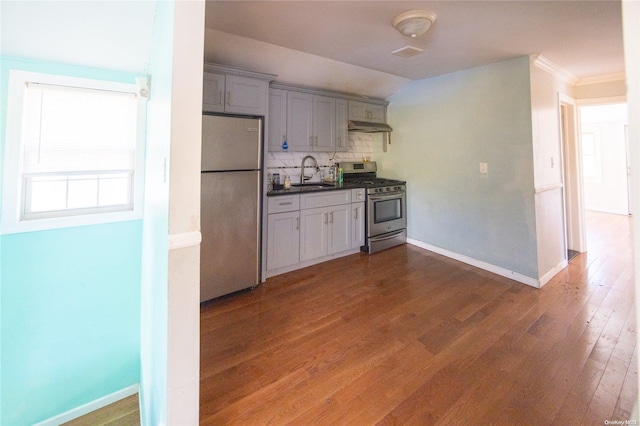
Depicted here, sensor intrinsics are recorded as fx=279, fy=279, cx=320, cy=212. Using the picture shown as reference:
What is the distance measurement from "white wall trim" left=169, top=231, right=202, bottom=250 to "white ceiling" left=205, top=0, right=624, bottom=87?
1.89 m

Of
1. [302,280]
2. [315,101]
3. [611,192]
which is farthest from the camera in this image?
[611,192]

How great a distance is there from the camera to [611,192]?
6.46 meters

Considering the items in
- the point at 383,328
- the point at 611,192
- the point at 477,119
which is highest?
the point at 477,119

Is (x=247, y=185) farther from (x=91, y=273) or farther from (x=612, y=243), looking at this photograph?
(x=612, y=243)

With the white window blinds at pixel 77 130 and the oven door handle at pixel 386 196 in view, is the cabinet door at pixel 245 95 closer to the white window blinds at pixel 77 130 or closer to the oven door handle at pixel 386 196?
the white window blinds at pixel 77 130

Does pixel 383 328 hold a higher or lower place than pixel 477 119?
lower

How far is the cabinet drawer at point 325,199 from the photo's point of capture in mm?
3393

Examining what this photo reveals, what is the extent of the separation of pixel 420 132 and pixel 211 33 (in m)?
2.94

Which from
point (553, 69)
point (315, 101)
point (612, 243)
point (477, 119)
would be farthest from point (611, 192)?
point (315, 101)

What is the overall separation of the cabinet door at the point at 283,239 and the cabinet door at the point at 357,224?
2.94 feet

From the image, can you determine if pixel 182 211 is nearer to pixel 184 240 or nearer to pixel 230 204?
pixel 184 240

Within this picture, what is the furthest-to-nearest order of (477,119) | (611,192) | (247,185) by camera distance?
(611,192) → (477,119) → (247,185)

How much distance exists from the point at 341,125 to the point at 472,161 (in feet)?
5.95

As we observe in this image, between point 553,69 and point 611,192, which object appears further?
point 611,192
